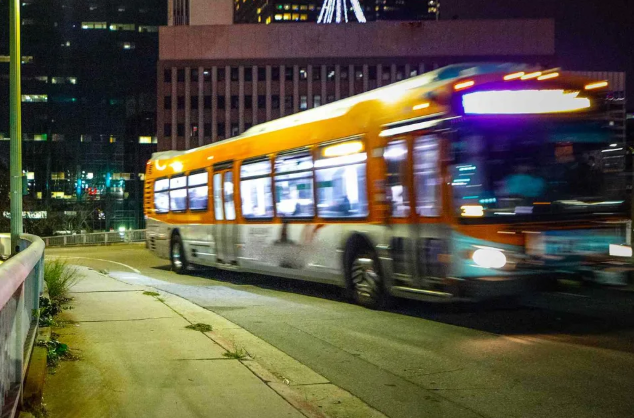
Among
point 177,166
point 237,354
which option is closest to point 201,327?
point 237,354

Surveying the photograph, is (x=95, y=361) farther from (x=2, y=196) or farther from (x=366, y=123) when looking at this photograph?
(x=2, y=196)

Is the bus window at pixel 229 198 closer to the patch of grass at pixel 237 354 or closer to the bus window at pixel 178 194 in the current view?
the bus window at pixel 178 194

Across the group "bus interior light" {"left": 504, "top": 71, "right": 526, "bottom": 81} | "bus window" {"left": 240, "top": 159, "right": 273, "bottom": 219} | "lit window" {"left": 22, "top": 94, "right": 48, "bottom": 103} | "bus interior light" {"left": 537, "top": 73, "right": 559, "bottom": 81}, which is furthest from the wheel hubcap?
"lit window" {"left": 22, "top": 94, "right": 48, "bottom": 103}

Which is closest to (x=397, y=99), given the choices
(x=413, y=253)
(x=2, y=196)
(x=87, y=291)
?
→ (x=413, y=253)

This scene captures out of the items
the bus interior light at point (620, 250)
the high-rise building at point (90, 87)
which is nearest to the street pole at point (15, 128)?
the bus interior light at point (620, 250)

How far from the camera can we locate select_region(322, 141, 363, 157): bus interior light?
38.7 ft

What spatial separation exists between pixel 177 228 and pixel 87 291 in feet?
18.4

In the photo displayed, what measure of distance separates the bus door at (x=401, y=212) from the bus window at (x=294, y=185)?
8.59ft

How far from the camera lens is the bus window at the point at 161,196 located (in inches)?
824

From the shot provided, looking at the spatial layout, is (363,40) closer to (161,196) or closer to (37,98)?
(37,98)

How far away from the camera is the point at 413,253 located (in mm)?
10406

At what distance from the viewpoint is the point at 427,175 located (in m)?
9.99

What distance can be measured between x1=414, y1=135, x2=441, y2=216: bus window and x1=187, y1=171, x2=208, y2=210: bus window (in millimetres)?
8838

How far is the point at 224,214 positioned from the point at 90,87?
4409 inches
